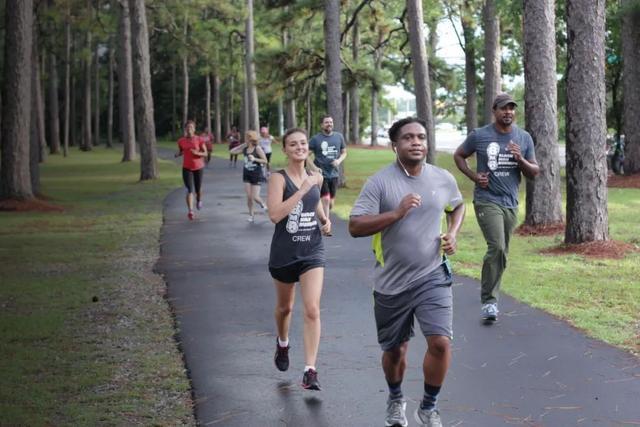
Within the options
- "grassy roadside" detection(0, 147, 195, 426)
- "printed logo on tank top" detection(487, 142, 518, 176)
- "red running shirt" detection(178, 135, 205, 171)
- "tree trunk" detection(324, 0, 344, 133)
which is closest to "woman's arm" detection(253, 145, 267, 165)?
"red running shirt" detection(178, 135, 205, 171)

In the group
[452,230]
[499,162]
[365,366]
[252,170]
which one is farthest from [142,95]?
[452,230]

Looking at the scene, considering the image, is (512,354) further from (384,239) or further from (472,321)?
(384,239)

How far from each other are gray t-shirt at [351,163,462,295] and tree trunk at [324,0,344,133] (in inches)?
951

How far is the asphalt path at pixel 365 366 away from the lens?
6457mm

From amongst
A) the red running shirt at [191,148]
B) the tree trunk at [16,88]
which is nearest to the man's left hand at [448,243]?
the red running shirt at [191,148]

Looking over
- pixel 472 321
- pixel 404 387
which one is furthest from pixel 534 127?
pixel 404 387

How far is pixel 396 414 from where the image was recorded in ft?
20.0

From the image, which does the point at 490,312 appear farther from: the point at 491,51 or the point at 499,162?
the point at 491,51

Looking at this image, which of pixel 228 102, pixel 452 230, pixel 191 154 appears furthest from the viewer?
pixel 228 102

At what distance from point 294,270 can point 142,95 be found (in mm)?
29854

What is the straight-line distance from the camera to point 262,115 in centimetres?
9669

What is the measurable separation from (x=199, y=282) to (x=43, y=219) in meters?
10.6

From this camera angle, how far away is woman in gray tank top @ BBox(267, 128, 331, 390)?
722 cm

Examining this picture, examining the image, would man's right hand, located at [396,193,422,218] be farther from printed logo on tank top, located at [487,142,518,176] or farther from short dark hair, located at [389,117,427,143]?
printed logo on tank top, located at [487,142,518,176]
